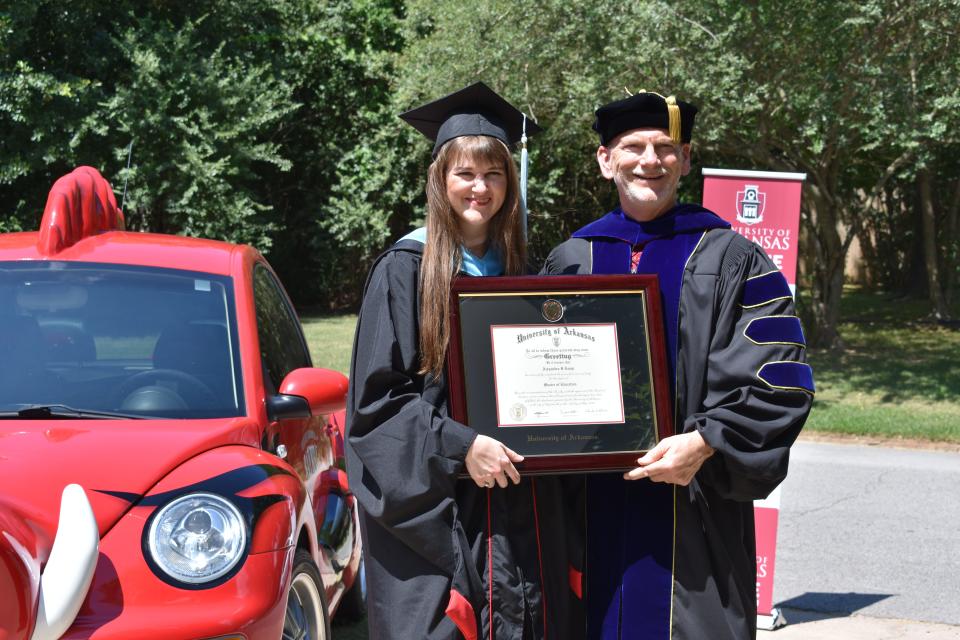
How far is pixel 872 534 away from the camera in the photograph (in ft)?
22.7

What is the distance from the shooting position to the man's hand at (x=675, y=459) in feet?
8.46

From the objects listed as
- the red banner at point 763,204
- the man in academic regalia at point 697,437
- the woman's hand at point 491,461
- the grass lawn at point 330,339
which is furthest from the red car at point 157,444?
the grass lawn at point 330,339

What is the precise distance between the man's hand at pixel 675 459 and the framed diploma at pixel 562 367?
45 mm

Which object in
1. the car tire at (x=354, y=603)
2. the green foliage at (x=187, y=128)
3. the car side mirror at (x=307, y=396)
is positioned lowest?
the car tire at (x=354, y=603)

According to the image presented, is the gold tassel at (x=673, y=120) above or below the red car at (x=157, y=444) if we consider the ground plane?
above

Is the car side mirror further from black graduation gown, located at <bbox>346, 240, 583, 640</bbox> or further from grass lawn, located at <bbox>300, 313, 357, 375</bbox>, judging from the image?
grass lawn, located at <bbox>300, 313, 357, 375</bbox>

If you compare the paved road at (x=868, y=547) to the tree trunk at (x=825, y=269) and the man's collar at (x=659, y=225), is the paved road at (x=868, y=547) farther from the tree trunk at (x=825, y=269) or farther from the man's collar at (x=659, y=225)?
the tree trunk at (x=825, y=269)

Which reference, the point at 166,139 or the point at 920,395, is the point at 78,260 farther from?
the point at 166,139

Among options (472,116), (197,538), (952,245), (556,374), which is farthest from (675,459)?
(952,245)

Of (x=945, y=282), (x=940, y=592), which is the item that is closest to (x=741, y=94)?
(x=940, y=592)

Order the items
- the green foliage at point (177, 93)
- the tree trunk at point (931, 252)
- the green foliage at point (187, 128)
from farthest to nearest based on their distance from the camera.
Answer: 1. the tree trunk at point (931, 252)
2. the green foliage at point (187, 128)
3. the green foliage at point (177, 93)

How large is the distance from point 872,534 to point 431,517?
203 inches

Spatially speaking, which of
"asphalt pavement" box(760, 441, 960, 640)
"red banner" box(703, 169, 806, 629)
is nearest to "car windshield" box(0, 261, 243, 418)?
"red banner" box(703, 169, 806, 629)

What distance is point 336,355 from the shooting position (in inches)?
624
